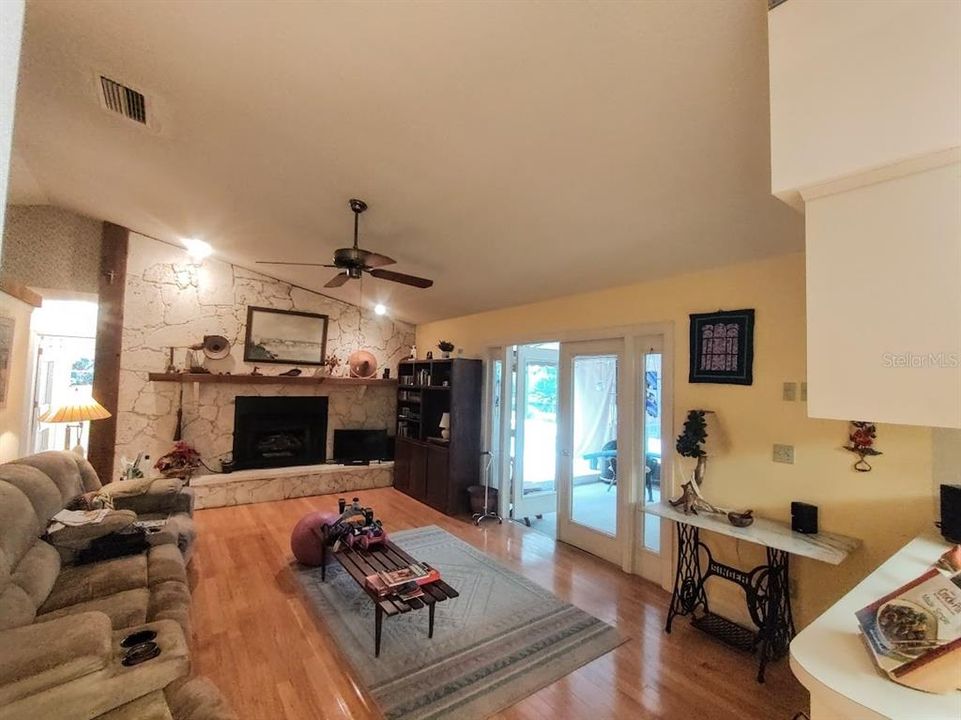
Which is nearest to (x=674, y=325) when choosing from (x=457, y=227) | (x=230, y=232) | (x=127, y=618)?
(x=457, y=227)

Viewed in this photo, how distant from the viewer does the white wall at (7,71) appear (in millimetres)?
674

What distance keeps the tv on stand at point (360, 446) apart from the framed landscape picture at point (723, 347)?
4.42 metres

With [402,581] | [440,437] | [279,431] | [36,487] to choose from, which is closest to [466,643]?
[402,581]

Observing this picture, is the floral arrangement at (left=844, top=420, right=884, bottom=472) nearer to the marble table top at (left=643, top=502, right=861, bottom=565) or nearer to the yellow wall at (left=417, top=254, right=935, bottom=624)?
the yellow wall at (left=417, top=254, right=935, bottom=624)

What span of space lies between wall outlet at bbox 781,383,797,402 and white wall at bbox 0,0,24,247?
3.31m

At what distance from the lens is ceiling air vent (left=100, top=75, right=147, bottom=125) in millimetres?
2312

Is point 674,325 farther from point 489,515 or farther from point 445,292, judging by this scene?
point 489,515

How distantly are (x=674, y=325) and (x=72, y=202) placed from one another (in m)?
5.88

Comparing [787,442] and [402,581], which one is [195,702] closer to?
[402,581]

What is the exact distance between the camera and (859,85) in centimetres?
109

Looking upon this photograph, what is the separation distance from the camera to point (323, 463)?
5.83 m

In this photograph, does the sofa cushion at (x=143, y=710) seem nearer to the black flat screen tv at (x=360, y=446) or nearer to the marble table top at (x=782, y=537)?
the marble table top at (x=782, y=537)

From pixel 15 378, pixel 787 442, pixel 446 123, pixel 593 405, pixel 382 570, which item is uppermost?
pixel 446 123

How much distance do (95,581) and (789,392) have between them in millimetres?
4088
